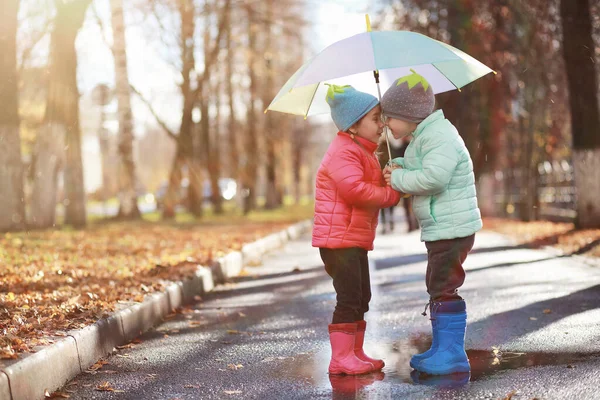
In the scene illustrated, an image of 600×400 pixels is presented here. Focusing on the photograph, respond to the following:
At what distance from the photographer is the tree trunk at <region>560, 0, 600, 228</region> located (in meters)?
14.4

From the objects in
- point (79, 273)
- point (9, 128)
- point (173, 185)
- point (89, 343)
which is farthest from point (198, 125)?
point (89, 343)

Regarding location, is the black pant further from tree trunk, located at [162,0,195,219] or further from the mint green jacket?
tree trunk, located at [162,0,195,219]

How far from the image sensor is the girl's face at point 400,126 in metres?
5.01

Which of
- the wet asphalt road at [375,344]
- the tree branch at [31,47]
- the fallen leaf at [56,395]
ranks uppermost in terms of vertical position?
the tree branch at [31,47]

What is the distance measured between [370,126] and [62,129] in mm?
16172

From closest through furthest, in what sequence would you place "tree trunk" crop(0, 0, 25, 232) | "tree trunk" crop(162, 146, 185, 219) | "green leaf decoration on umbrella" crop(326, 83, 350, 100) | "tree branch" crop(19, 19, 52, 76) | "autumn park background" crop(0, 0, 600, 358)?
1. "green leaf decoration on umbrella" crop(326, 83, 350, 100)
2. "autumn park background" crop(0, 0, 600, 358)
3. "tree trunk" crop(0, 0, 25, 232)
4. "tree branch" crop(19, 19, 52, 76)
5. "tree trunk" crop(162, 146, 185, 219)

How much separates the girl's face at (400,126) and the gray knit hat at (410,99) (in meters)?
0.04

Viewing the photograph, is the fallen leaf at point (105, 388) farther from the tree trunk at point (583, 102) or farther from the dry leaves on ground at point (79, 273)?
the tree trunk at point (583, 102)

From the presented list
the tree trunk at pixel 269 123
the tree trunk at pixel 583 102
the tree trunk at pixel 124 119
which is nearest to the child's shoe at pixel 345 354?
the tree trunk at pixel 583 102

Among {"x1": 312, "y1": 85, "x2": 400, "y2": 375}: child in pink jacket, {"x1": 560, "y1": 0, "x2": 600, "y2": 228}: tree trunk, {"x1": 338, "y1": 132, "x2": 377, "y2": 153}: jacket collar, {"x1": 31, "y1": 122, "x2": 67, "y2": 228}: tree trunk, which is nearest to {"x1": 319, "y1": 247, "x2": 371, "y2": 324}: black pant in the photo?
{"x1": 312, "y1": 85, "x2": 400, "y2": 375}: child in pink jacket

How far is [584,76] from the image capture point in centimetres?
1454

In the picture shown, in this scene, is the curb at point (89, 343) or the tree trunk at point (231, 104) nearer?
the curb at point (89, 343)

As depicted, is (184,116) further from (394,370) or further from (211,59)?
(394,370)

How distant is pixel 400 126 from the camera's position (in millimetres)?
5023
